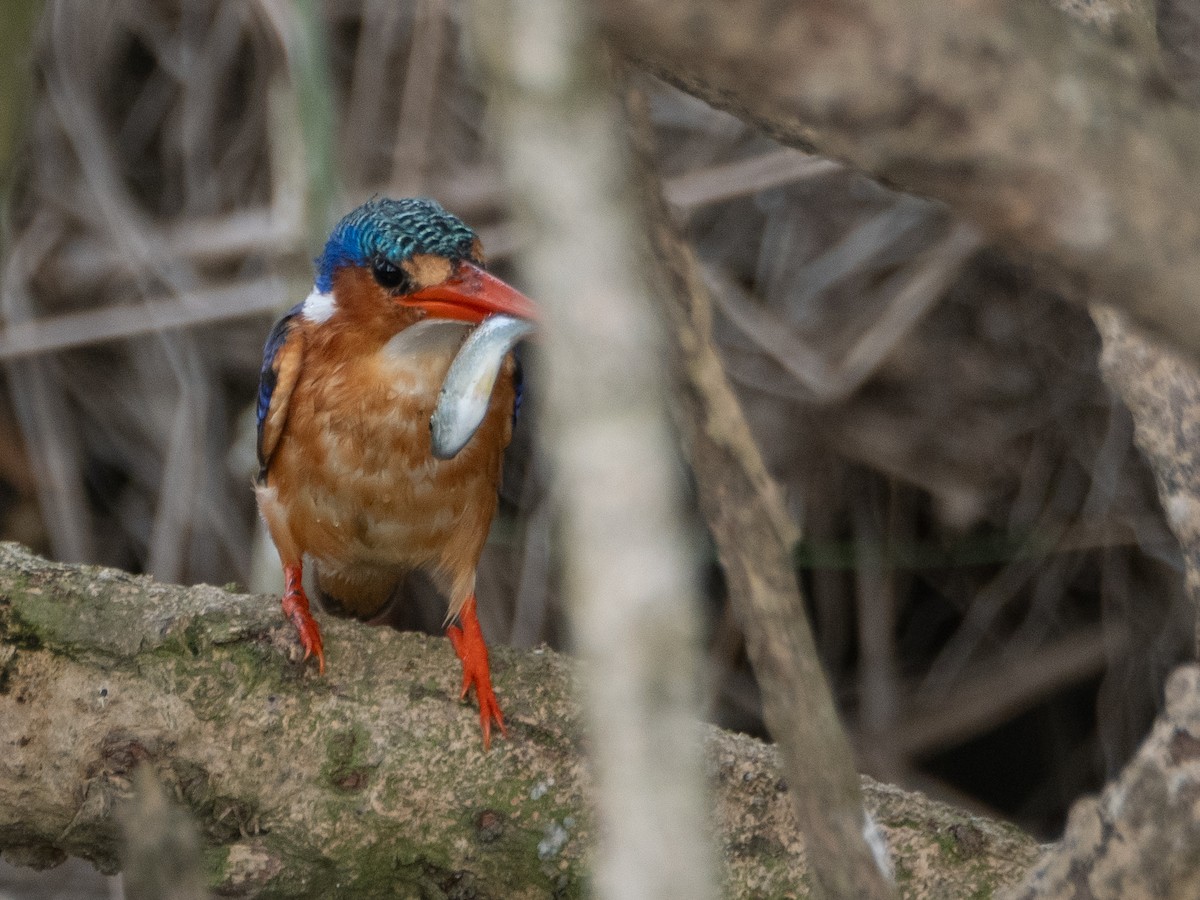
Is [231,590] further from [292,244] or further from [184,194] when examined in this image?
[184,194]

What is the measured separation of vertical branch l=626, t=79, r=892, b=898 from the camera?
1.03 m

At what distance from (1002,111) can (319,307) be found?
2.49 metres

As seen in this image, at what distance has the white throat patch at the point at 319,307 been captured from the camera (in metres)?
3.00

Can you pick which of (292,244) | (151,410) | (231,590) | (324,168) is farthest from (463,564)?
(151,410)

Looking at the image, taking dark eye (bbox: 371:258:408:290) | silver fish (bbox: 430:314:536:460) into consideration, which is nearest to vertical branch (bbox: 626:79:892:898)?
silver fish (bbox: 430:314:536:460)

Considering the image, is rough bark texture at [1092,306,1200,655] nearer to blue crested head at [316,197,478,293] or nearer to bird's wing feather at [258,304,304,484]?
blue crested head at [316,197,478,293]

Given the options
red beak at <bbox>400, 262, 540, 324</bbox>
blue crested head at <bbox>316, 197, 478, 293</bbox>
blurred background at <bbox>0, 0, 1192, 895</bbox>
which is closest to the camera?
red beak at <bbox>400, 262, 540, 324</bbox>

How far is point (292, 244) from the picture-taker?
12.0 ft

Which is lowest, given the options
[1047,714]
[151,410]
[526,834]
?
[1047,714]

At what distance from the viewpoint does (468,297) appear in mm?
2627

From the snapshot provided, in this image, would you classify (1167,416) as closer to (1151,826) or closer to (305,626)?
(1151,826)

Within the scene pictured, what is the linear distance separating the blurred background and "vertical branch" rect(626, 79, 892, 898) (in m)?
2.97

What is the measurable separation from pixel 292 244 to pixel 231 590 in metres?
1.32

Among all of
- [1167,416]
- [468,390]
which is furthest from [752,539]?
[1167,416]
